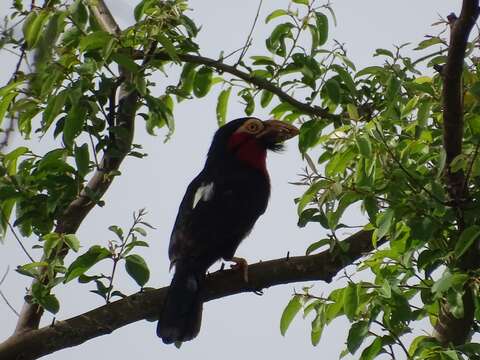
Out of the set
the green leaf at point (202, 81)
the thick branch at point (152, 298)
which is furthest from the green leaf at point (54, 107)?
the green leaf at point (202, 81)

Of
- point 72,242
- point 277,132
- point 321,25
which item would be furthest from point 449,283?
point 277,132

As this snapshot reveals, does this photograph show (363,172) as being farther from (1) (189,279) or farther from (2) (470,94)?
Result: (1) (189,279)

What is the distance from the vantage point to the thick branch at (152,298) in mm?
3361

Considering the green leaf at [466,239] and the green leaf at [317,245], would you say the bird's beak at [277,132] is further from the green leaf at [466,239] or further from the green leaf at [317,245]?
the green leaf at [466,239]

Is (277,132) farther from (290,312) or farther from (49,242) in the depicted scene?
(49,242)

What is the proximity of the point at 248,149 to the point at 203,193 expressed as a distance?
1.88 feet

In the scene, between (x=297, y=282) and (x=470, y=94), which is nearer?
(x=470, y=94)

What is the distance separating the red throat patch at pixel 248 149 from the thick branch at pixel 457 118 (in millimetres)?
1877

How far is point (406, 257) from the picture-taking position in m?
3.21

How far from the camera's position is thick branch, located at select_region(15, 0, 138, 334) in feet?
11.3

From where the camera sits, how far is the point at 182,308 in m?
3.83

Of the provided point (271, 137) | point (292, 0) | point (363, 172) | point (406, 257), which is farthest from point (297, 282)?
→ point (271, 137)

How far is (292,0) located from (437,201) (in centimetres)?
110

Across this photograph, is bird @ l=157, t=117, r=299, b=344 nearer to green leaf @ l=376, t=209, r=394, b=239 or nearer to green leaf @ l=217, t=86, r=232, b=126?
green leaf @ l=217, t=86, r=232, b=126
